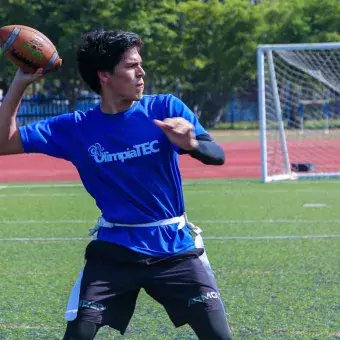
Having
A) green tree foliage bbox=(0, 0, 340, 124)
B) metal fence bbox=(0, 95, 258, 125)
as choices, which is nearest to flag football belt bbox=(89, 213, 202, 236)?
green tree foliage bbox=(0, 0, 340, 124)

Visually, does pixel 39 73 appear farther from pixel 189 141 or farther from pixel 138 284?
pixel 138 284

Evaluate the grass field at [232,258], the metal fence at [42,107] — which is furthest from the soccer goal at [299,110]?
the metal fence at [42,107]

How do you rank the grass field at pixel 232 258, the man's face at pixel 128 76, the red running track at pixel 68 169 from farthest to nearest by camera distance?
the red running track at pixel 68 169
the grass field at pixel 232 258
the man's face at pixel 128 76

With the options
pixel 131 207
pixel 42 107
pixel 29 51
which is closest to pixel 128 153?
pixel 131 207

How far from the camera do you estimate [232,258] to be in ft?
31.5

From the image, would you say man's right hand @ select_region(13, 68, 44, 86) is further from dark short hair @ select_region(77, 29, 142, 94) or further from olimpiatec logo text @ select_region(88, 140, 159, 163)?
olimpiatec logo text @ select_region(88, 140, 159, 163)

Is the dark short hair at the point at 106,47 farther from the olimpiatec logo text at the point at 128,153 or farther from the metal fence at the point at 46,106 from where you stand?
the metal fence at the point at 46,106

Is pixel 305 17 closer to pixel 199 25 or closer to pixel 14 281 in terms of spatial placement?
pixel 199 25

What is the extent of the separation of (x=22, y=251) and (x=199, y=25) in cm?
3045

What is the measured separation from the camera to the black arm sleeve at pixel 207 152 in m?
4.34

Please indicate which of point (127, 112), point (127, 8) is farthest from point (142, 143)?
point (127, 8)

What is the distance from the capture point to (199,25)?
39.8m

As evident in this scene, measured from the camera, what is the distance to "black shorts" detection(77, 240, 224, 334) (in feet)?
14.6

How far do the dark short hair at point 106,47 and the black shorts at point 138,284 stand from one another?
2.74 ft
